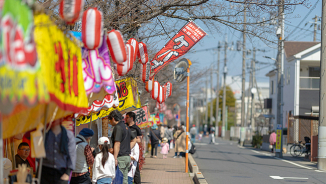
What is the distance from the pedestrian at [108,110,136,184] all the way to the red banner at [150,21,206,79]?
2.93 m

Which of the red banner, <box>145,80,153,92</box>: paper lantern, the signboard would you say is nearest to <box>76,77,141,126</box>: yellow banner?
the red banner

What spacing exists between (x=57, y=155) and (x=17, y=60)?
2.00 metres

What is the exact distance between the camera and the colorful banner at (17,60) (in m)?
3.06

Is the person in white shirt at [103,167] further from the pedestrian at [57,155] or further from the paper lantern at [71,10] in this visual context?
the paper lantern at [71,10]

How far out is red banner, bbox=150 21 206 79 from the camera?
10.1 m

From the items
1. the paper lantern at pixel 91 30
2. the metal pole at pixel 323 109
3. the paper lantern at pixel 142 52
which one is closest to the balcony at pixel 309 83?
the metal pole at pixel 323 109

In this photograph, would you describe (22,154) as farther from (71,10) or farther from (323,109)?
(323,109)

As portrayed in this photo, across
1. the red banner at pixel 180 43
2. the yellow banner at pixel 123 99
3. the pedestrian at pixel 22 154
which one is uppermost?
the red banner at pixel 180 43

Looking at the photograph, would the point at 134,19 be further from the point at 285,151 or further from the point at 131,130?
the point at 285,151

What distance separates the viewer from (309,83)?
117 feet

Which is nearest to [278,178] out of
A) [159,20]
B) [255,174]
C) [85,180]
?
[255,174]

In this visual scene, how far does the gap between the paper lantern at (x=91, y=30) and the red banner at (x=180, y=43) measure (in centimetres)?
558

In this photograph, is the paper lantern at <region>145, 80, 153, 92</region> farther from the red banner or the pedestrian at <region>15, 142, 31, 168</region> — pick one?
the pedestrian at <region>15, 142, 31, 168</region>

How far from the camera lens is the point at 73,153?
5008 millimetres
